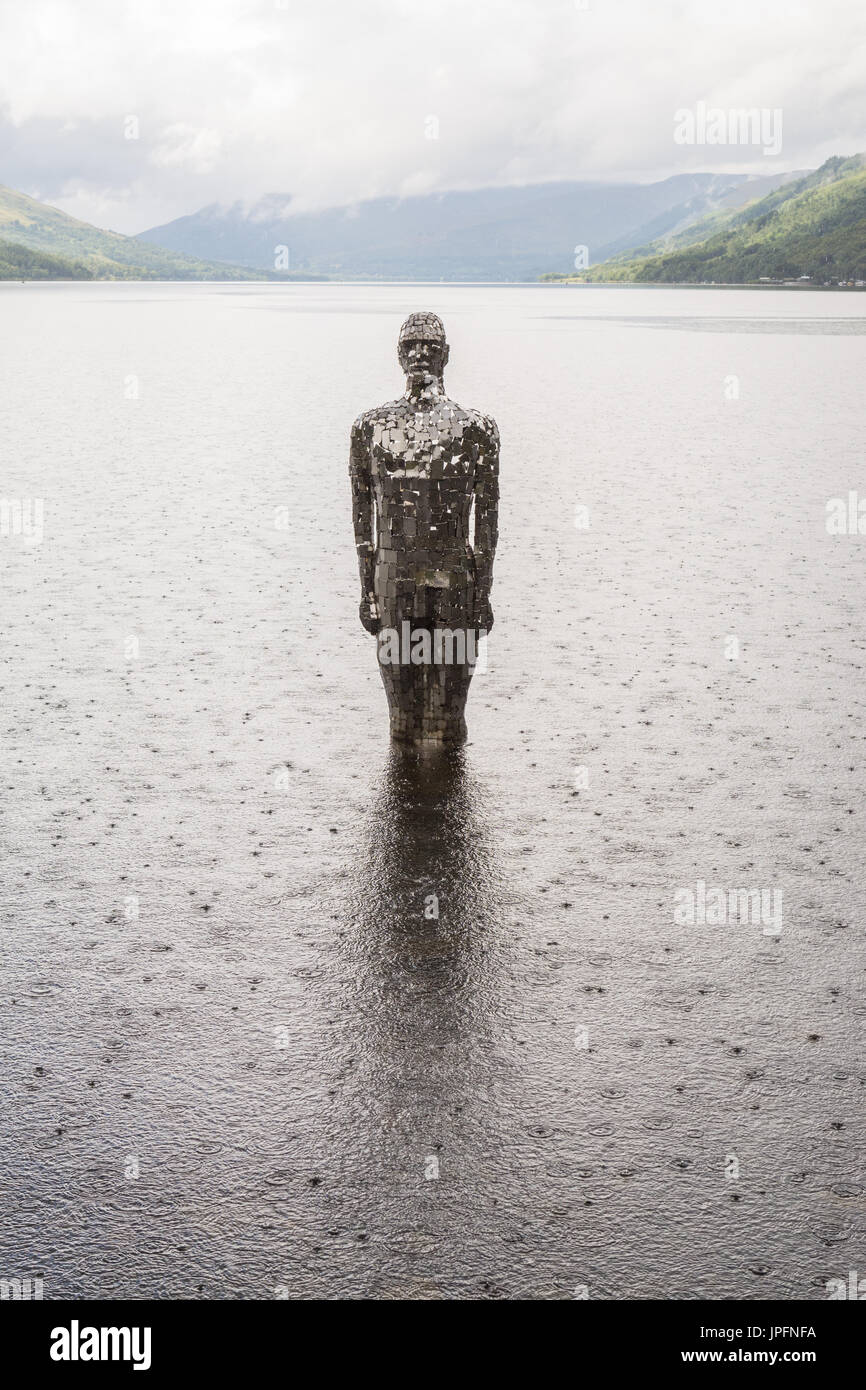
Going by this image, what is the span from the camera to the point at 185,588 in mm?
18094

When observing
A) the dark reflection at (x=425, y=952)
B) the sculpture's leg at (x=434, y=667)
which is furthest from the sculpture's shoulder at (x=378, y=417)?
the dark reflection at (x=425, y=952)

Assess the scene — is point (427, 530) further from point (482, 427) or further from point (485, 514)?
point (482, 427)

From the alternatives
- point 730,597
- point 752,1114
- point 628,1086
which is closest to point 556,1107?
point 628,1086

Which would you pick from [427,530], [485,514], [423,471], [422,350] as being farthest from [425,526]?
[422,350]

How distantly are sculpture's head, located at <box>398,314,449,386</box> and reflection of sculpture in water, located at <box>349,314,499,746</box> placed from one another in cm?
1

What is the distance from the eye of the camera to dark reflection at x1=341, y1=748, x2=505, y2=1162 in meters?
6.77

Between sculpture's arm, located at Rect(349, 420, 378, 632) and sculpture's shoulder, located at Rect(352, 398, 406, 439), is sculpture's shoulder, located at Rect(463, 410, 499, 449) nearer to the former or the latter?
sculpture's shoulder, located at Rect(352, 398, 406, 439)

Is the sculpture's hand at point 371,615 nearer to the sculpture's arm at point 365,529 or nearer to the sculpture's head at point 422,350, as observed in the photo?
the sculpture's arm at point 365,529

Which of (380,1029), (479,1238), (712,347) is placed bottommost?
(479,1238)

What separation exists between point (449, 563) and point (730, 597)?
7.93 meters

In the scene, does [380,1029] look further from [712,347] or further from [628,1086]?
[712,347]

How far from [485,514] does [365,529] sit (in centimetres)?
106

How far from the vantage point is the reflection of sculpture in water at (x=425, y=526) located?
10.6 m

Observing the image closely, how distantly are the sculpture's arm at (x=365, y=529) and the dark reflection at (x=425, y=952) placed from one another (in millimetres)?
1434
